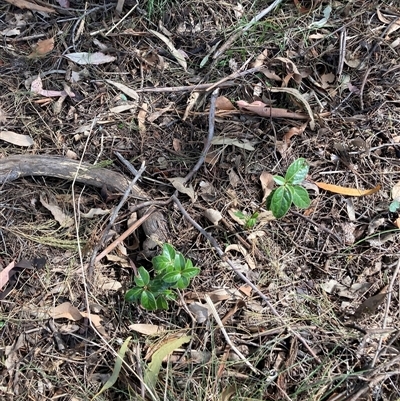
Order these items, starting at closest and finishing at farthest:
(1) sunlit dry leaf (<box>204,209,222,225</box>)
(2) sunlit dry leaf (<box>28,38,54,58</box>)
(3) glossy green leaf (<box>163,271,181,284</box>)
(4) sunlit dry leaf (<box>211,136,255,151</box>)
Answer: (3) glossy green leaf (<box>163,271,181,284</box>), (1) sunlit dry leaf (<box>204,209,222,225</box>), (4) sunlit dry leaf (<box>211,136,255,151</box>), (2) sunlit dry leaf (<box>28,38,54,58</box>)

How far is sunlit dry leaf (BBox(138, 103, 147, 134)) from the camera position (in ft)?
6.95

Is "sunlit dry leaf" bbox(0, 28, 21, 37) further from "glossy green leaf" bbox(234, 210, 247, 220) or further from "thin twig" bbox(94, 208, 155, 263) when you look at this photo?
"glossy green leaf" bbox(234, 210, 247, 220)

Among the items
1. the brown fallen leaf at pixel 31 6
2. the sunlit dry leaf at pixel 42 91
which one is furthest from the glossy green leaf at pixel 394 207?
the brown fallen leaf at pixel 31 6

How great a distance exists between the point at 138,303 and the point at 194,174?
61 cm

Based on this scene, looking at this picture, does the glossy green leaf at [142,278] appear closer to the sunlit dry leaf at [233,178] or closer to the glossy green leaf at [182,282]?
the glossy green leaf at [182,282]

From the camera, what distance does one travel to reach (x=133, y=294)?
1766mm

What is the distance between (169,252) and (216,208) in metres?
0.33

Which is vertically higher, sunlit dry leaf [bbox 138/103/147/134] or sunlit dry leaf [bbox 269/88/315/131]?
sunlit dry leaf [bbox 269/88/315/131]

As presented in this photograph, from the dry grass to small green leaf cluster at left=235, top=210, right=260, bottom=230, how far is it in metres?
0.04

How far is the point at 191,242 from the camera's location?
1.94m

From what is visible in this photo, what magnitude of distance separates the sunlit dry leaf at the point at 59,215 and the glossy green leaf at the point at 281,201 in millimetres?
890

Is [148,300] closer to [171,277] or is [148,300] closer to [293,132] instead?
[171,277]

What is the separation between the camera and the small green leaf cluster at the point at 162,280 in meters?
1.74

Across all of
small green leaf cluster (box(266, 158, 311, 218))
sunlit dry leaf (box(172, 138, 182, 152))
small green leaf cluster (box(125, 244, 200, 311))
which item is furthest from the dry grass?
small green leaf cluster (box(266, 158, 311, 218))
